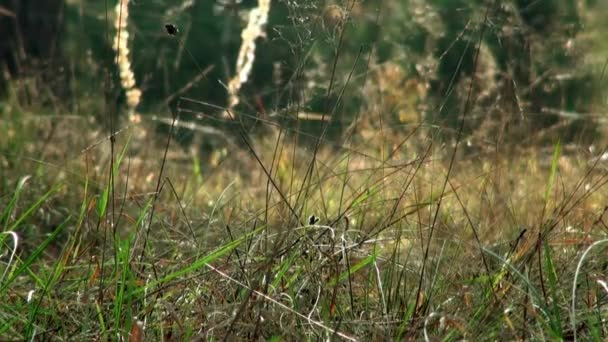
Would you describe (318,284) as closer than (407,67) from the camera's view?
Yes

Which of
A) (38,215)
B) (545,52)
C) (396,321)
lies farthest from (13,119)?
(396,321)

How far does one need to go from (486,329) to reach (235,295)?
1.39 ft

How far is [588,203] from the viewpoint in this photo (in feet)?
9.52

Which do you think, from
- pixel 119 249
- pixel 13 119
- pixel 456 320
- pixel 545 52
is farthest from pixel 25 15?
pixel 456 320

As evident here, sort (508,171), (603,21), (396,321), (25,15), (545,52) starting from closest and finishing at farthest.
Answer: (396,321) < (508,171) < (545,52) < (603,21) < (25,15)

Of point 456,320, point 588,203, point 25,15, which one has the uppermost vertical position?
point 456,320

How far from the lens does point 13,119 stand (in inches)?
156

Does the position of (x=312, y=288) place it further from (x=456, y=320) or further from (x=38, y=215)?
(x=38, y=215)

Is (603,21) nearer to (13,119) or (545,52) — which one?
(545,52)

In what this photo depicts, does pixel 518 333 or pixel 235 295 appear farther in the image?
pixel 235 295

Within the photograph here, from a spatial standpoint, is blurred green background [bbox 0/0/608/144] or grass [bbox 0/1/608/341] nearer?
grass [bbox 0/1/608/341]

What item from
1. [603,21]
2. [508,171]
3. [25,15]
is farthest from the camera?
[25,15]

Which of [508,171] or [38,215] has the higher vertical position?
[508,171]

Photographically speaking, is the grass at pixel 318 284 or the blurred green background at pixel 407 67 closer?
the grass at pixel 318 284
